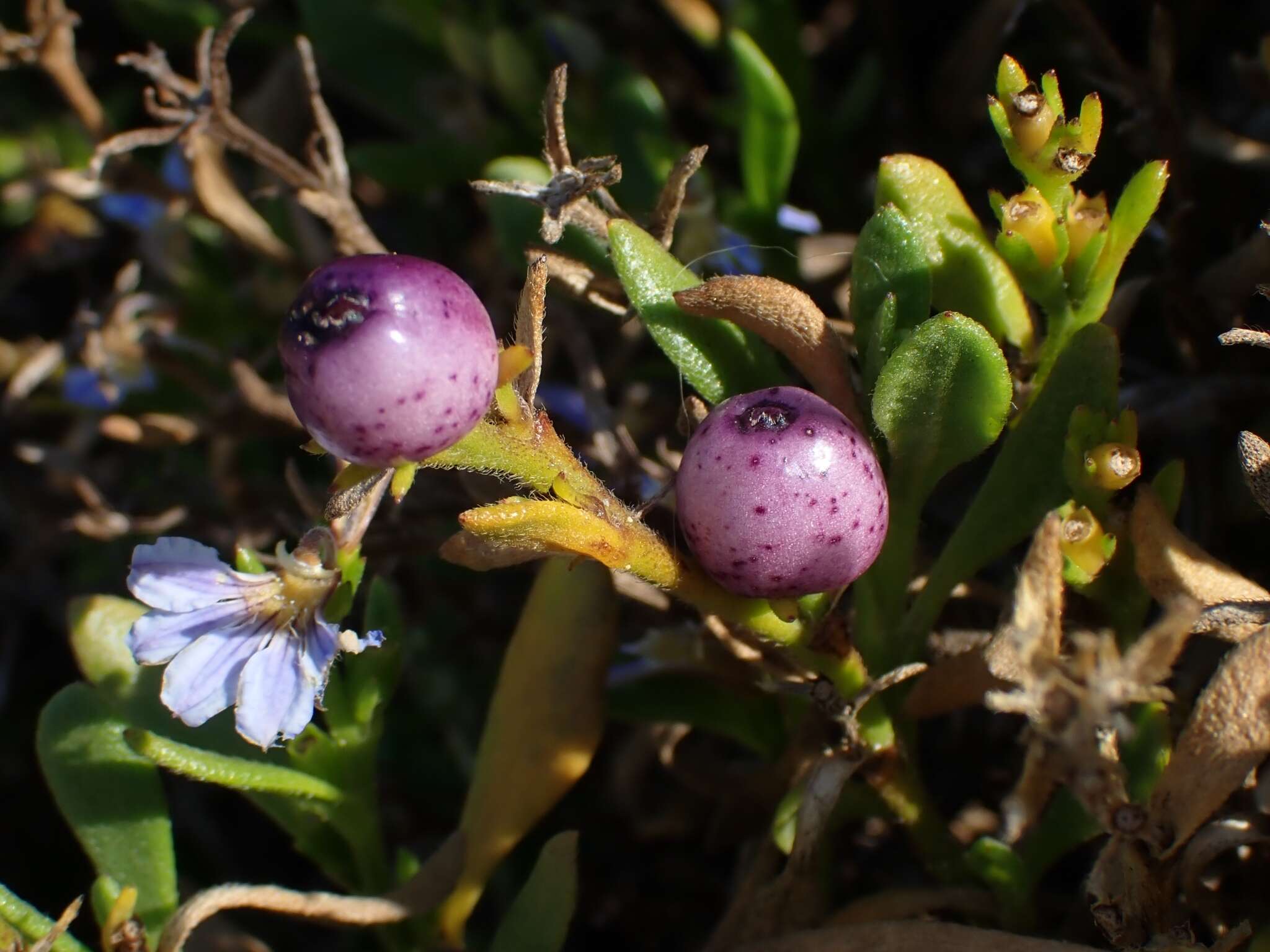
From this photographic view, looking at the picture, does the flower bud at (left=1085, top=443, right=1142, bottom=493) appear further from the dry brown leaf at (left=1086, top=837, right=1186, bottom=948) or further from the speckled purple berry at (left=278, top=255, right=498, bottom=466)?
the speckled purple berry at (left=278, top=255, right=498, bottom=466)

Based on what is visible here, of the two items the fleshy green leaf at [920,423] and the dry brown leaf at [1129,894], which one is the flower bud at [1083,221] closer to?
the fleshy green leaf at [920,423]

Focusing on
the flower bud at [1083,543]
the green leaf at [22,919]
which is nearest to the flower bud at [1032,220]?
the flower bud at [1083,543]

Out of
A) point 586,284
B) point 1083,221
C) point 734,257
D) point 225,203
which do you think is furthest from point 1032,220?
point 225,203

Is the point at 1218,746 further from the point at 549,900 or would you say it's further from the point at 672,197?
the point at 672,197

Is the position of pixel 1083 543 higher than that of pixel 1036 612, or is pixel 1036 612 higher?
pixel 1036 612

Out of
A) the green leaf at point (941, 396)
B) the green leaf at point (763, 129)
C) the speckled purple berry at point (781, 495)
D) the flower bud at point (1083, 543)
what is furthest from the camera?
the green leaf at point (763, 129)
